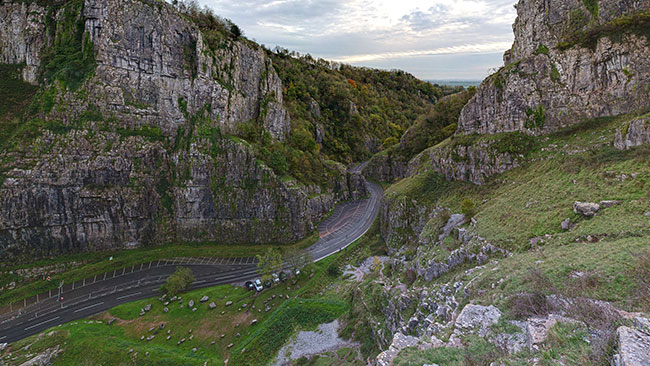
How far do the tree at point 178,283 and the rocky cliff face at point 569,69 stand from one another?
5076 cm

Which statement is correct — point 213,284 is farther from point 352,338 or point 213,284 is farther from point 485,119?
point 485,119

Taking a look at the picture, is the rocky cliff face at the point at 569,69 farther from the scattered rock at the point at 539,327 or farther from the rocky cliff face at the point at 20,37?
the rocky cliff face at the point at 20,37

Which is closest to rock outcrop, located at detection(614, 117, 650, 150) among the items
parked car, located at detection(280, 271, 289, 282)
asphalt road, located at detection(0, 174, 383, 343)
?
asphalt road, located at detection(0, 174, 383, 343)

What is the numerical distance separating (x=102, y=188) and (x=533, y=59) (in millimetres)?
72713

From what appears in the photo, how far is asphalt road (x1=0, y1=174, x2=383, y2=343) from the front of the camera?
39.7 meters

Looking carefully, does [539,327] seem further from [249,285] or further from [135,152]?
[135,152]

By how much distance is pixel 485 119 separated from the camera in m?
40.2

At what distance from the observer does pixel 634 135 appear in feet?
77.9

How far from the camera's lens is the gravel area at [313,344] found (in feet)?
102

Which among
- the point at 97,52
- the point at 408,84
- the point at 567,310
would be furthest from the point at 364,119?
the point at 567,310

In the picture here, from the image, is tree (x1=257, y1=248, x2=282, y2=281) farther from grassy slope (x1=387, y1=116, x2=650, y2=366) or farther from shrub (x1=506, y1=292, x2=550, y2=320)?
shrub (x1=506, y1=292, x2=550, y2=320)

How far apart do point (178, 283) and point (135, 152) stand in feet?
94.7

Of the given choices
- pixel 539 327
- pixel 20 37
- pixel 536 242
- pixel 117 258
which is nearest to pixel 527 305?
pixel 539 327

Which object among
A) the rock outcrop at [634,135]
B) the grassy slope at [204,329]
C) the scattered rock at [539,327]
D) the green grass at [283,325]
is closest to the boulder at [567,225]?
the rock outcrop at [634,135]
